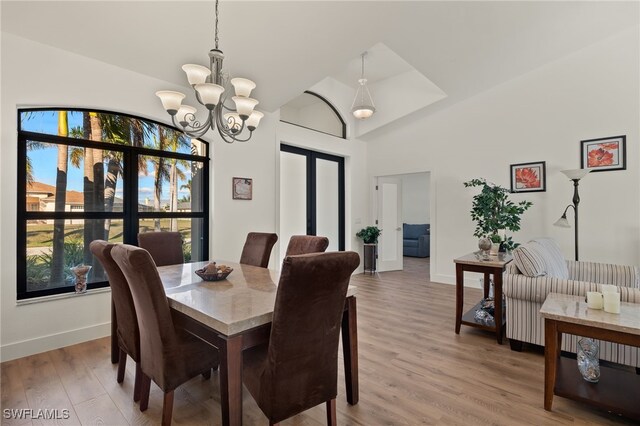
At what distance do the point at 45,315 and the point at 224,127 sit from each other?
95.3 inches

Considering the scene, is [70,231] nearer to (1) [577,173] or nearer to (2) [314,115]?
(2) [314,115]

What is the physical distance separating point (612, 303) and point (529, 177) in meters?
3.27

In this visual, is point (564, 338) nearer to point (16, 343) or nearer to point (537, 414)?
point (537, 414)

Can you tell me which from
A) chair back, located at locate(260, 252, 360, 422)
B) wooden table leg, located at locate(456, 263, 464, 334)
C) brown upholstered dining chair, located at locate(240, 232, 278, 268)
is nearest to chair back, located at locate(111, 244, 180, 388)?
chair back, located at locate(260, 252, 360, 422)

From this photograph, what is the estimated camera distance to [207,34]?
2990 mm

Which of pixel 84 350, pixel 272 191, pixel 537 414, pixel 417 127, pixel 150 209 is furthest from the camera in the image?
pixel 417 127

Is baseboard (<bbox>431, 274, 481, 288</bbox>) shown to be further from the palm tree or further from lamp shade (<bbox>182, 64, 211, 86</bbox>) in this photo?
the palm tree

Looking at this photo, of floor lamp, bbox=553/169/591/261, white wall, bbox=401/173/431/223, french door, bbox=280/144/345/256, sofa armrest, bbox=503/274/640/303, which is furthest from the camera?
white wall, bbox=401/173/431/223

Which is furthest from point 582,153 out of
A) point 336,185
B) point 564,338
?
point 336,185

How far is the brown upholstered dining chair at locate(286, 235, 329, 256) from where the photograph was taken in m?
2.75

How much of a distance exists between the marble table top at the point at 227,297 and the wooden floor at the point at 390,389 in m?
0.76

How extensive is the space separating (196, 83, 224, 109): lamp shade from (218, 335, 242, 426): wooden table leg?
58.6 inches

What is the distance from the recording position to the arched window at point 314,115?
5.29 metres

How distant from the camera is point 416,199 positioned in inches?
393
